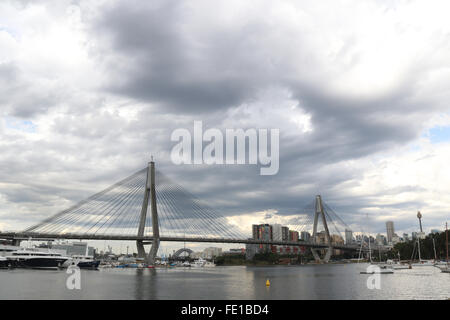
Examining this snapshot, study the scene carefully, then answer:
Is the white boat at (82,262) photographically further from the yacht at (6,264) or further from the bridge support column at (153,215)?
the bridge support column at (153,215)

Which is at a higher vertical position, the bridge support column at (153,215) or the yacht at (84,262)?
the bridge support column at (153,215)

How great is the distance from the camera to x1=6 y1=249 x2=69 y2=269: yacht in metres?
85.4

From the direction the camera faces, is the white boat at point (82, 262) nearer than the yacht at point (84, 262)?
Yes

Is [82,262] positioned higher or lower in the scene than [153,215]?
lower

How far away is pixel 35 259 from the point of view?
284ft

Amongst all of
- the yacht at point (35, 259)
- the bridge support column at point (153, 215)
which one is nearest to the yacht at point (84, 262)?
the yacht at point (35, 259)

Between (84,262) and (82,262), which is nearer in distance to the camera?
(82,262)

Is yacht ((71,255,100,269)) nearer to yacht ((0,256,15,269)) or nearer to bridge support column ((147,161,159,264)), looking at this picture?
yacht ((0,256,15,269))

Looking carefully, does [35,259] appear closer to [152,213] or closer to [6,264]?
[6,264]

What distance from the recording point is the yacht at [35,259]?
85375 millimetres

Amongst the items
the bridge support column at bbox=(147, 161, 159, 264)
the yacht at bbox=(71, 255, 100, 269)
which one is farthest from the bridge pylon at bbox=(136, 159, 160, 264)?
the yacht at bbox=(71, 255, 100, 269)

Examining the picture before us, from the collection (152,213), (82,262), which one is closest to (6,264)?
(82,262)
